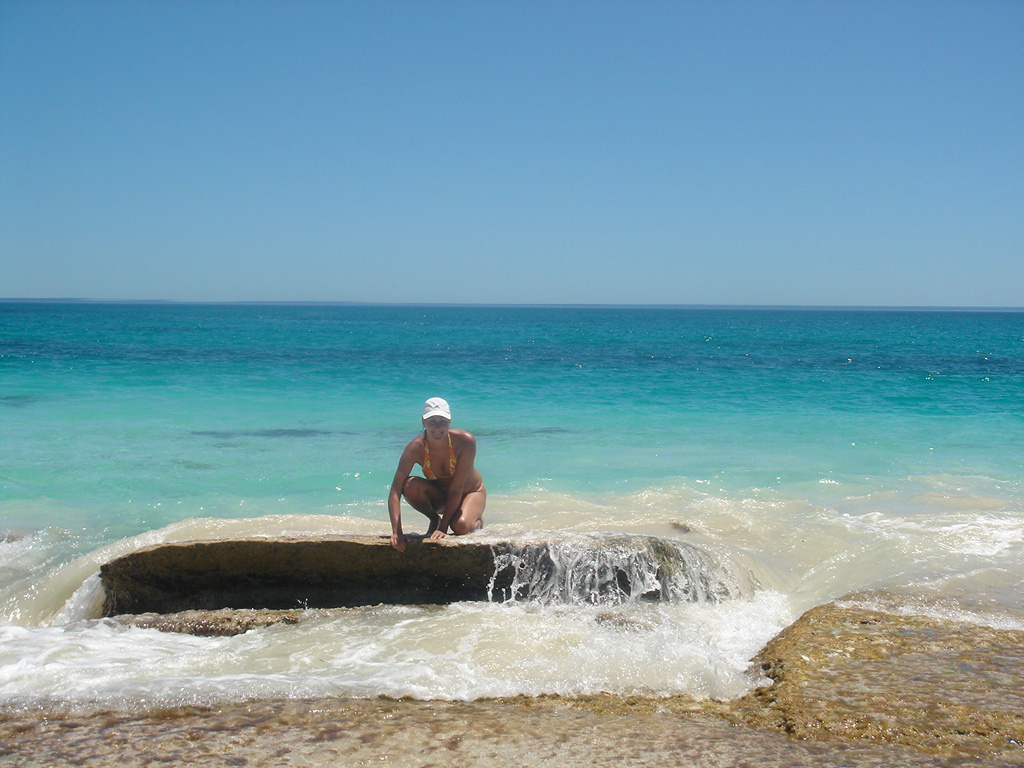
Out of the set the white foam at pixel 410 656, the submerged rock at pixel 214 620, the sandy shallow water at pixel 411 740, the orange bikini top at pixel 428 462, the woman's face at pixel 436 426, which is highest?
the woman's face at pixel 436 426

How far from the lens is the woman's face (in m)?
5.23

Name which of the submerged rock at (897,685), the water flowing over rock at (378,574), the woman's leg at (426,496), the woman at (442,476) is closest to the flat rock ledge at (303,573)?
the water flowing over rock at (378,574)

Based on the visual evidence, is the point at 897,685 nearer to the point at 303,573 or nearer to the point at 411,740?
the point at 411,740

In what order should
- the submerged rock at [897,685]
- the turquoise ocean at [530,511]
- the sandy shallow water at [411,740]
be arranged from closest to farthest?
the sandy shallow water at [411,740], the submerged rock at [897,685], the turquoise ocean at [530,511]

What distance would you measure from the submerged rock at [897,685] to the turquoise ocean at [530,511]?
1.03 feet

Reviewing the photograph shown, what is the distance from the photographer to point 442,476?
5641mm

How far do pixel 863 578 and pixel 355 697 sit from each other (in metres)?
4.05

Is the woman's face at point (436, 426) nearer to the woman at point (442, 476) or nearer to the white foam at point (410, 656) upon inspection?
the woman at point (442, 476)

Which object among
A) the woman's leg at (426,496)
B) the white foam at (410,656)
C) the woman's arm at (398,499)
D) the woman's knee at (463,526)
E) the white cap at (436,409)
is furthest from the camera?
the woman's leg at (426,496)

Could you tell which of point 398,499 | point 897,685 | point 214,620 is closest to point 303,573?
point 214,620

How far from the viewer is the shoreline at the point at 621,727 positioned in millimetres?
2605

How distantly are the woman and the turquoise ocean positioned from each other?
1.70ft

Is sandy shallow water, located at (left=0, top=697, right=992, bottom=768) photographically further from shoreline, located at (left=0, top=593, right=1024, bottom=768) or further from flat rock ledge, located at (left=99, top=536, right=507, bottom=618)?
flat rock ledge, located at (left=99, top=536, right=507, bottom=618)

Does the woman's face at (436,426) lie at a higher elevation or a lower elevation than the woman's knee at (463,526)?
higher
